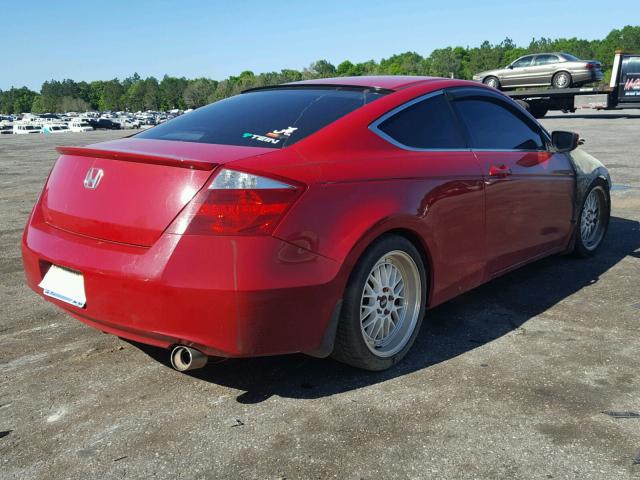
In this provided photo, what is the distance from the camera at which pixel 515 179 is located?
4129 millimetres

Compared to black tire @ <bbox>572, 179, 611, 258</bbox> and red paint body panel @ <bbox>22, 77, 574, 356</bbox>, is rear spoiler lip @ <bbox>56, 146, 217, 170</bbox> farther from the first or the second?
black tire @ <bbox>572, 179, 611, 258</bbox>

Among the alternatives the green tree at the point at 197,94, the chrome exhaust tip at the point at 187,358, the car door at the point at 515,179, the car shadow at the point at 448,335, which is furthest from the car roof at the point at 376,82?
the green tree at the point at 197,94

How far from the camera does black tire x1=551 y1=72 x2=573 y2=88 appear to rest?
2518 cm

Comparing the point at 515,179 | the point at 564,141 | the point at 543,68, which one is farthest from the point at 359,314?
the point at 543,68

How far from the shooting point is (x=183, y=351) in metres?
2.80

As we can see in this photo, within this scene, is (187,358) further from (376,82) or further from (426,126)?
(376,82)

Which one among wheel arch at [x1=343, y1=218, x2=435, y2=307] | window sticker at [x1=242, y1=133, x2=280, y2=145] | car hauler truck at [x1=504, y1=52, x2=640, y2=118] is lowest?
wheel arch at [x1=343, y1=218, x2=435, y2=307]

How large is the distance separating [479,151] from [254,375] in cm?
193

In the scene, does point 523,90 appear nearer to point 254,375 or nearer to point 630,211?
point 630,211

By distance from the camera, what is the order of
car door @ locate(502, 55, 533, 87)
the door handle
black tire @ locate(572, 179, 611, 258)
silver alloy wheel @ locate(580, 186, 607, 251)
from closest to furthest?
1. the door handle
2. black tire @ locate(572, 179, 611, 258)
3. silver alloy wheel @ locate(580, 186, 607, 251)
4. car door @ locate(502, 55, 533, 87)

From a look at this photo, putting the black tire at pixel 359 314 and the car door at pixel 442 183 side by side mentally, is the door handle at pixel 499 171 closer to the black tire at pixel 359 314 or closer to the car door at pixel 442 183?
the car door at pixel 442 183

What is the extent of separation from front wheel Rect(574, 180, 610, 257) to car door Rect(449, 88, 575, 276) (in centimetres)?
45

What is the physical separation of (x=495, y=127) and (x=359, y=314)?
1.89m

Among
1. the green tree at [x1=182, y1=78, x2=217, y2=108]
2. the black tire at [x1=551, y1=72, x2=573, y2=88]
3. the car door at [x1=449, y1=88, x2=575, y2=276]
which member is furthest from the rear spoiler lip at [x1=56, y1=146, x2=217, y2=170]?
the green tree at [x1=182, y1=78, x2=217, y2=108]
